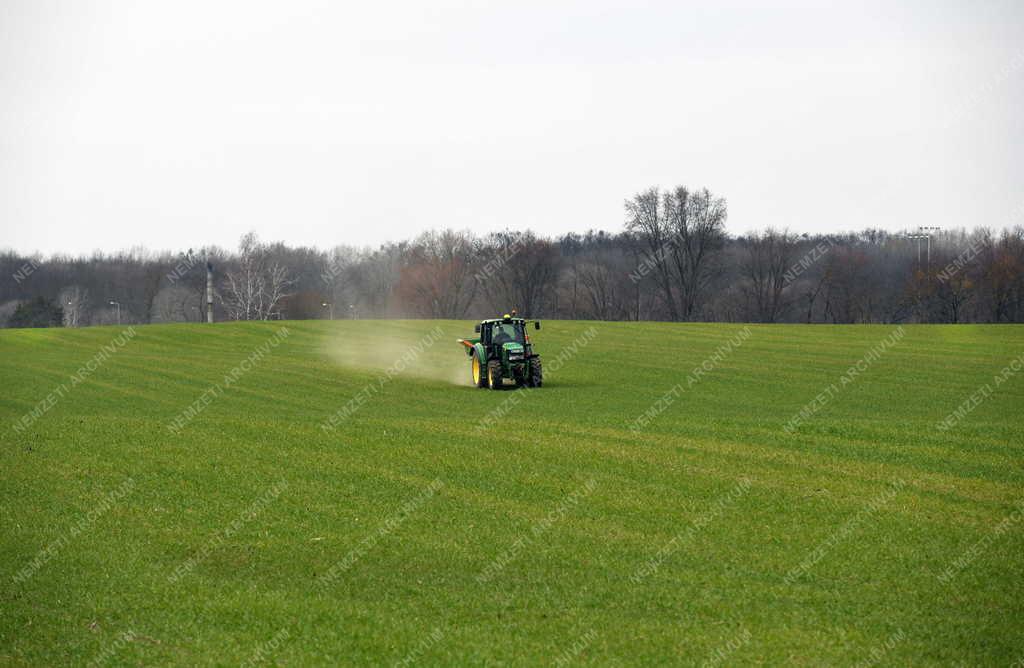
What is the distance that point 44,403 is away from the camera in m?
31.3

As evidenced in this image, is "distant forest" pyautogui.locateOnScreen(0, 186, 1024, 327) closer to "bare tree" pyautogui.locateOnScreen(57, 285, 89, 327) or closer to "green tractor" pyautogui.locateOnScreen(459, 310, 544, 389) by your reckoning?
"bare tree" pyautogui.locateOnScreen(57, 285, 89, 327)

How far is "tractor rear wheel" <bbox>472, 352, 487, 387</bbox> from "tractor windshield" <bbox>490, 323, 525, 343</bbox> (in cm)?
101

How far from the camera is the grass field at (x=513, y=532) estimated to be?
8898 mm

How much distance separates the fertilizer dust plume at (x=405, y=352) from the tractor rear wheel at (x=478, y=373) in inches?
72.2

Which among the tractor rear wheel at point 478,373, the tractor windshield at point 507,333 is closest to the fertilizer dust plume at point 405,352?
the tractor rear wheel at point 478,373

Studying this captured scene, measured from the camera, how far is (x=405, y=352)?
170 feet

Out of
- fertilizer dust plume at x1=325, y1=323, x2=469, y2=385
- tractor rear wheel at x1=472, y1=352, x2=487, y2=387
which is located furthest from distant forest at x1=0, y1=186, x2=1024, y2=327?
tractor rear wheel at x1=472, y1=352, x2=487, y2=387

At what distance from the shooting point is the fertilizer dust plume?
41084 mm

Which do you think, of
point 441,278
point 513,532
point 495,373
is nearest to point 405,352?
point 495,373

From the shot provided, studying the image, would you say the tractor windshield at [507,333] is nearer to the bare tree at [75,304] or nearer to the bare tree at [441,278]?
the bare tree at [441,278]

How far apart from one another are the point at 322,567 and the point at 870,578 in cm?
611

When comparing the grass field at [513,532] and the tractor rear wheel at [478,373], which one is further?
the tractor rear wheel at [478,373]

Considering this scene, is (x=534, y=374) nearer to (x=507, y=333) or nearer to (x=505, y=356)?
(x=505, y=356)

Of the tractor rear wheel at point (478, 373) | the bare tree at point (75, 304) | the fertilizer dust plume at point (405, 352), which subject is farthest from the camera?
the bare tree at point (75, 304)
